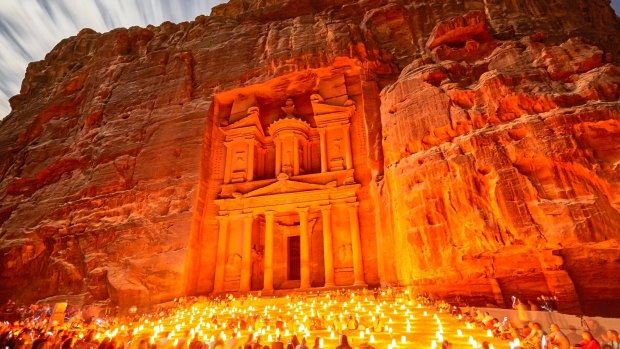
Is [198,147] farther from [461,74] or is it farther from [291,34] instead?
[461,74]

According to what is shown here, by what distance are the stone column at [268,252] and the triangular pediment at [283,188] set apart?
1276 millimetres

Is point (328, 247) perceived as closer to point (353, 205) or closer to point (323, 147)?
point (353, 205)

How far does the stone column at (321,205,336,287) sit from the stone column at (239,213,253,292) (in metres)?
4.05

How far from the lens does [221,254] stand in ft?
59.4

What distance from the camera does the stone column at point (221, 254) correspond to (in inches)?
683

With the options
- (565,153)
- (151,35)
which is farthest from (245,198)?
(151,35)

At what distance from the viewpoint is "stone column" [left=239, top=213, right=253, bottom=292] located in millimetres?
17203

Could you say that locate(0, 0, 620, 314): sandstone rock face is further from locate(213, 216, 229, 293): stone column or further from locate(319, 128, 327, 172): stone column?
locate(319, 128, 327, 172): stone column

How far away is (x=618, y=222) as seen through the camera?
368 inches

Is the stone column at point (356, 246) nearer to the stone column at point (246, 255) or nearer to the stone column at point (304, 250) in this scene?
the stone column at point (304, 250)

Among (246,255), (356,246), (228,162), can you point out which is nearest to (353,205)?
(356,246)

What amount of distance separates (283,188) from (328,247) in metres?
4.28

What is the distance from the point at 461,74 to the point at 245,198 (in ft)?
42.1

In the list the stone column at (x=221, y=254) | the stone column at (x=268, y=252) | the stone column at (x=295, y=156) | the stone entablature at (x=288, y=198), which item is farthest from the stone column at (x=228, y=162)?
the stone column at (x=295, y=156)
